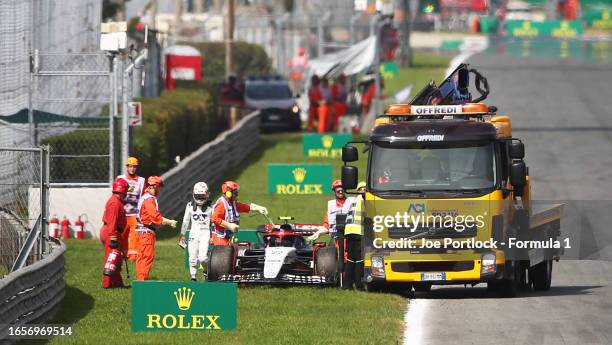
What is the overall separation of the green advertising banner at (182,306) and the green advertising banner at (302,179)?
17669mm

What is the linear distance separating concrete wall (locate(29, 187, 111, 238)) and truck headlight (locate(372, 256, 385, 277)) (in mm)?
9862

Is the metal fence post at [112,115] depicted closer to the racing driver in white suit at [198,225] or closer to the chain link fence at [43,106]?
the chain link fence at [43,106]

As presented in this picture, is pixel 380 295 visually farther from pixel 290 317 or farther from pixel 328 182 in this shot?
pixel 328 182

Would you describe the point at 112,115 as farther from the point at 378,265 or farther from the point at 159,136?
the point at 378,265

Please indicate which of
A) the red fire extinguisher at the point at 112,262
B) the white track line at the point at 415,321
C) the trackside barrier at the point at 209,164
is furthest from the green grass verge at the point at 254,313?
the trackside barrier at the point at 209,164

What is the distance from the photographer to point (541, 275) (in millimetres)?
20750

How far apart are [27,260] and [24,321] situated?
344 cm

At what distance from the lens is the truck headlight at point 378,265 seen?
63.1 feet

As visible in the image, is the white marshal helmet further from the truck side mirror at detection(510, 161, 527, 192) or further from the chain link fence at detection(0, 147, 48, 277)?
the truck side mirror at detection(510, 161, 527, 192)

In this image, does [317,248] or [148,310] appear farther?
[317,248]

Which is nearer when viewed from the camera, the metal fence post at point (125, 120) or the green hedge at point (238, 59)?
the metal fence post at point (125, 120)

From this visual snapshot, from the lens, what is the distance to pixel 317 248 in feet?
66.5

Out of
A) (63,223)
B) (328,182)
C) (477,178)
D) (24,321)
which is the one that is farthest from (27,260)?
(328,182)

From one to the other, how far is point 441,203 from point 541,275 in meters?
2.61
